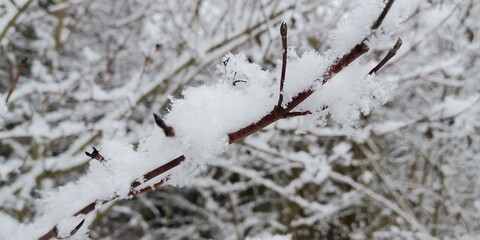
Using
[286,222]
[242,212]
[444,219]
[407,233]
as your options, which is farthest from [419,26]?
[242,212]

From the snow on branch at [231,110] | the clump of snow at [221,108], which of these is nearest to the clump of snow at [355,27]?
the snow on branch at [231,110]

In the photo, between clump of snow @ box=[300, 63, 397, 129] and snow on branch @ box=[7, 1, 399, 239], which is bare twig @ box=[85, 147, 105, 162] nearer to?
snow on branch @ box=[7, 1, 399, 239]

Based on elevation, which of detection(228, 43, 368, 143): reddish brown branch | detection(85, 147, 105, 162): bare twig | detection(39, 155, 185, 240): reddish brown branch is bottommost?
detection(228, 43, 368, 143): reddish brown branch

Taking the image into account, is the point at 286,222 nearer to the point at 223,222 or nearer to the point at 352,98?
the point at 223,222

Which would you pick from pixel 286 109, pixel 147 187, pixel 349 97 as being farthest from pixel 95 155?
pixel 349 97

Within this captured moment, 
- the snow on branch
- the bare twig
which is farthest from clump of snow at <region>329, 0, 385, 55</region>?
the bare twig

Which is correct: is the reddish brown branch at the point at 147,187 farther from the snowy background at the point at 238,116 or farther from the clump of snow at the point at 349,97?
the clump of snow at the point at 349,97

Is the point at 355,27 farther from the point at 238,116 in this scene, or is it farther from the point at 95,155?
the point at 95,155
